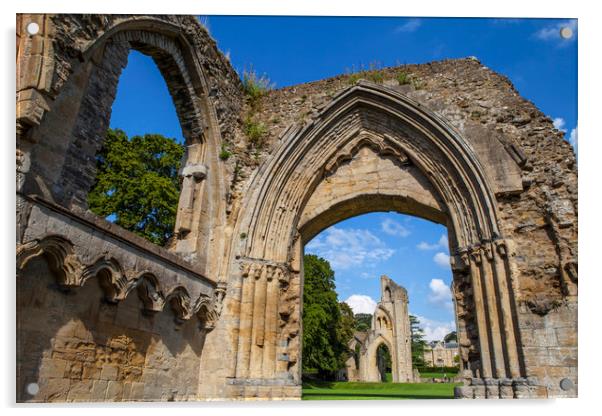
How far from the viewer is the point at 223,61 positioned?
7.66 metres

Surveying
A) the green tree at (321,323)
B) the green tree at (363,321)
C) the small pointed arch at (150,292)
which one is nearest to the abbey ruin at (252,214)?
the small pointed arch at (150,292)

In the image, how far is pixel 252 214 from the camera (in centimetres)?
699

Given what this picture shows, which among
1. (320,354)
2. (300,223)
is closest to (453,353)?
(320,354)

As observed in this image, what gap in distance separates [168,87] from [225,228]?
2.28 meters

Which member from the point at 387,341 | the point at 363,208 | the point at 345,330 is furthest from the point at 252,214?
the point at 387,341

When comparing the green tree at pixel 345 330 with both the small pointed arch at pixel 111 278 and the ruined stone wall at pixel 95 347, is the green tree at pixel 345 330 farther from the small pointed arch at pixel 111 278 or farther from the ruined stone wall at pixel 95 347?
the small pointed arch at pixel 111 278

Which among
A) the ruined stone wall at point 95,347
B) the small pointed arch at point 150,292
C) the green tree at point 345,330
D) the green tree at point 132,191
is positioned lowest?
the ruined stone wall at point 95,347

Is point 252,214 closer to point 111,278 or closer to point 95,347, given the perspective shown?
point 111,278

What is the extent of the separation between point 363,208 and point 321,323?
14.6 m

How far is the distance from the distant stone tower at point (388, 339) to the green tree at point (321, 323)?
230 inches

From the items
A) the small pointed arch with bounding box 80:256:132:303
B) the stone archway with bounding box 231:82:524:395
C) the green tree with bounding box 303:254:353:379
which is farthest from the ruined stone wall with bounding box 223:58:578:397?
the green tree with bounding box 303:254:353:379

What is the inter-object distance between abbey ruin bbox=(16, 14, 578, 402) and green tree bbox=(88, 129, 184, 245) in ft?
22.1

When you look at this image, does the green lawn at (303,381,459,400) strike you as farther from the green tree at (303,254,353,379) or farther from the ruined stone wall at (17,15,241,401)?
the ruined stone wall at (17,15,241,401)

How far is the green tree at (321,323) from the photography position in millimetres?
21031
